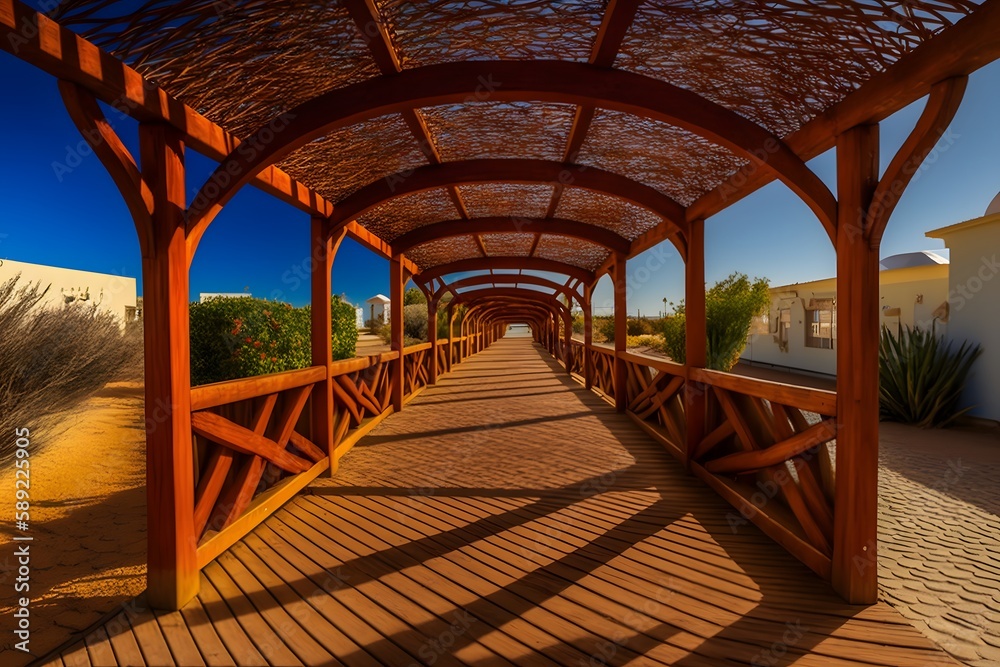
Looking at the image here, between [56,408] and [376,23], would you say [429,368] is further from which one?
[376,23]

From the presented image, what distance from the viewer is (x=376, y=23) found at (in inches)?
83.0

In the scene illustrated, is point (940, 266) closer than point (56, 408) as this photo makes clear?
No

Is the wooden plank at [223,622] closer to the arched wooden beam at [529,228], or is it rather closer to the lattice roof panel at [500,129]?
the lattice roof panel at [500,129]

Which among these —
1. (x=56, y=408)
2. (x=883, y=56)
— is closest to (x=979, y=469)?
(x=883, y=56)

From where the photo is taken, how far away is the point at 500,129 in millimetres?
3469

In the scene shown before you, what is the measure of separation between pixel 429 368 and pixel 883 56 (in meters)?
9.24

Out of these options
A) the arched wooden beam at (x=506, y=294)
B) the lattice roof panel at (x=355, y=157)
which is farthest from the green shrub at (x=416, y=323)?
the lattice roof panel at (x=355, y=157)

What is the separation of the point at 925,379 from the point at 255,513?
885 cm

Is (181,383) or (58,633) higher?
(181,383)

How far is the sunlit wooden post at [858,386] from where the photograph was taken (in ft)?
7.05

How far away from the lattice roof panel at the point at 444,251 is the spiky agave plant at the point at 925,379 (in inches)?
282

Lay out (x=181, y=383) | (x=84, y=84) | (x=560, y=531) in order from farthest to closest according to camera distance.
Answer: (x=560, y=531) → (x=181, y=383) → (x=84, y=84)

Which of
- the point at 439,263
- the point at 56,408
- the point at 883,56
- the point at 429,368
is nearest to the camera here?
the point at 883,56

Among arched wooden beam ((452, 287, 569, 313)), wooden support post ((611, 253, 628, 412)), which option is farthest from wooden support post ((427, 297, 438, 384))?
wooden support post ((611, 253, 628, 412))
